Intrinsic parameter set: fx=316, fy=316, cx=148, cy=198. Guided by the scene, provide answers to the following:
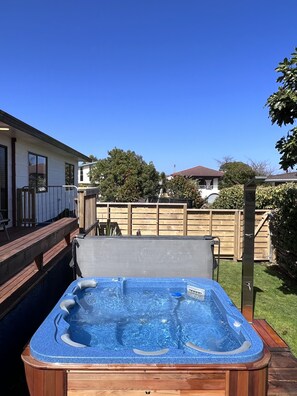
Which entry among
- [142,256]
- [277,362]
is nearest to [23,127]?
[142,256]

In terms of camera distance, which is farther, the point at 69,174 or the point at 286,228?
the point at 69,174

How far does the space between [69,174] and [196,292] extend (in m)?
10.6

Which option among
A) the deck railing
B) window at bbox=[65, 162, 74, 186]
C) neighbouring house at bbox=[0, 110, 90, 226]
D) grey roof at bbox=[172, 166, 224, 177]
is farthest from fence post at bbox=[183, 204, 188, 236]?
grey roof at bbox=[172, 166, 224, 177]

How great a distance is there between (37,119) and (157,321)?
18105 mm

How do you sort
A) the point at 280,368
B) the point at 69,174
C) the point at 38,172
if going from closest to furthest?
the point at 280,368 → the point at 38,172 → the point at 69,174

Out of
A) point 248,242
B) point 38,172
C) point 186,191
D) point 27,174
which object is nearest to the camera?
point 248,242

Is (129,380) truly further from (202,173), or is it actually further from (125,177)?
(202,173)

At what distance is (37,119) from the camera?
19.7 meters

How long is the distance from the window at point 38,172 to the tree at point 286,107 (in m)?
6.86

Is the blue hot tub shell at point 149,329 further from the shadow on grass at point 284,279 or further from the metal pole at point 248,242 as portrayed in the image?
the shadow on grass at point 284,279

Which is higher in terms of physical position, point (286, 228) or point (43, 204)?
point (43, 204)

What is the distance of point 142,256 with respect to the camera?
Answer: 16.4ft

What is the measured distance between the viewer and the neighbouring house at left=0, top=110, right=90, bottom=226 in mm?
7242

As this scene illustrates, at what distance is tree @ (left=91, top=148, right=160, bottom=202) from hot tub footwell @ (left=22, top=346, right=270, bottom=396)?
69.6 ft
